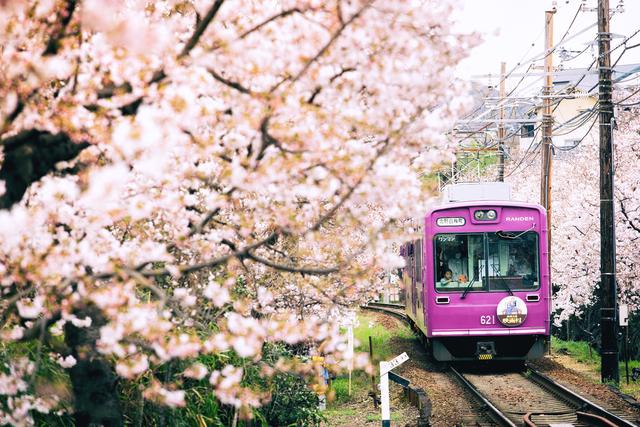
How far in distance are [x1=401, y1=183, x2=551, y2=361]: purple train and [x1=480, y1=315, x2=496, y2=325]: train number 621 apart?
0.06 feet

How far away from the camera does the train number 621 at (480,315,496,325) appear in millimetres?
13180

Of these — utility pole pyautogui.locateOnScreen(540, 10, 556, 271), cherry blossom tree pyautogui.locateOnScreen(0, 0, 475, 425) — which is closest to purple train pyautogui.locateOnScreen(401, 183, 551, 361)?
utility pole pyautogui.locateOnScreen(540, 10, 556, 271)

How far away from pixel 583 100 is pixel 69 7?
5484 cm

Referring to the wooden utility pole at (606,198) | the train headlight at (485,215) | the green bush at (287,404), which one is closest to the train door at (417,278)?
the train headlight at (485,215)

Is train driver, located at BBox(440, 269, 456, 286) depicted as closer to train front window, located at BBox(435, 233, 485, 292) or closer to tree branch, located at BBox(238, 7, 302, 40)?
train front window, located at BBox(435, 233, 485, 292)

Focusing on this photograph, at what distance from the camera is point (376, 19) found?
14.1ft

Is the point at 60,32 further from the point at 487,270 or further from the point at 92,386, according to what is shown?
the point at 487,270

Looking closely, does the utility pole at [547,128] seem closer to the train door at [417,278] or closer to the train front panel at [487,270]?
the train door at [417,278]

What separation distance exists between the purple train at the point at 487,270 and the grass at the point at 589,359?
1729 mm

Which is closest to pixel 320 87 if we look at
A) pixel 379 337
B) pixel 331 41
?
pixel 331 41

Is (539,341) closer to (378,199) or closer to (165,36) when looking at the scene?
(378,199)

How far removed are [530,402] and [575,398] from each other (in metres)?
0.67

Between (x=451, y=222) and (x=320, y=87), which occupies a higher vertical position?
(x=451, y=222)

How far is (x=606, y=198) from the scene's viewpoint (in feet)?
45.1
